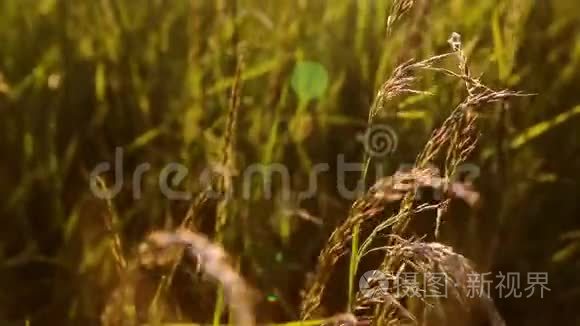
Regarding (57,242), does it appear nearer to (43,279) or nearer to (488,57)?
(43,279)

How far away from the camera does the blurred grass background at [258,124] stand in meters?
1.02

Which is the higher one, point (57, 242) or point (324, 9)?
point (324, 9)

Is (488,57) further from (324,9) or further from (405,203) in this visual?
(405,203)

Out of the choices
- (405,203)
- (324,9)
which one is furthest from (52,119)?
(405,203)

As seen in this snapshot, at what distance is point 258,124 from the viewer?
1106 mm

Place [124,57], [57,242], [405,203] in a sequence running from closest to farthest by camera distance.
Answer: [405,203] < [57,242] < [124,57]

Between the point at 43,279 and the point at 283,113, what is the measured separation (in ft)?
1.26

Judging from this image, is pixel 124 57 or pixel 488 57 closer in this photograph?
pixel 488 57

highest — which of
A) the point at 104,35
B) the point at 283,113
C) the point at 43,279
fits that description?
the point at 104,35

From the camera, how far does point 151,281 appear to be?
3.12 feet

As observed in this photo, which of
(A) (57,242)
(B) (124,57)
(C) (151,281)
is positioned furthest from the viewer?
(B) (124,57)

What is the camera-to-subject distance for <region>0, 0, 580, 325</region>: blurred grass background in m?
1.02

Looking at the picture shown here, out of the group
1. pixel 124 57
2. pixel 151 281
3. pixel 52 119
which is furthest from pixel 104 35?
pixel 151 281

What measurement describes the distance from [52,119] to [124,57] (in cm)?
15
